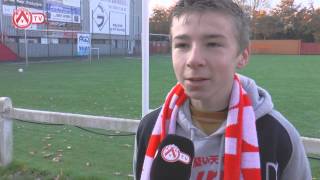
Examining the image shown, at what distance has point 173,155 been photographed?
1558mm

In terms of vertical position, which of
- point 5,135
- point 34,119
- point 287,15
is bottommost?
point 5,135

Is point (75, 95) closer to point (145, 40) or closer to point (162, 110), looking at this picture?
point (145, 40)

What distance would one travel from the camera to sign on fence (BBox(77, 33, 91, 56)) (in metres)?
41.9

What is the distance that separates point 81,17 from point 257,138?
44.4 metres

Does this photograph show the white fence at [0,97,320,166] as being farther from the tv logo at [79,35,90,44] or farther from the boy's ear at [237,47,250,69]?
the tv logo at [79,35,90,44]

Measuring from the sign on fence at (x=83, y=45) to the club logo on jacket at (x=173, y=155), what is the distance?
4086cm

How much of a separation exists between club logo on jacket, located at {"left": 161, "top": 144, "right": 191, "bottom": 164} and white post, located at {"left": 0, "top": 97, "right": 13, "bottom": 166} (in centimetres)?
479

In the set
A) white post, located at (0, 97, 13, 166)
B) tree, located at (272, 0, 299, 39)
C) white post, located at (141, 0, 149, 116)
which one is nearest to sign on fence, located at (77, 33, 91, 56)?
white post, located at (0, 97, 13, 166)

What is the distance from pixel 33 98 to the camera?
14.3 metres

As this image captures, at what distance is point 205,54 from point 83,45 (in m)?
41.4

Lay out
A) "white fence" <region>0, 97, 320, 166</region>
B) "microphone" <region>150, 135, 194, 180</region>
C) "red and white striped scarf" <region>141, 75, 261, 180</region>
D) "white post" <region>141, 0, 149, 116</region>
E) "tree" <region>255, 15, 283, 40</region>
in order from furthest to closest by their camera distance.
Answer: "tree" <region>255, 15, 283, 40</region>
"white fence" <region>0, 97, 320, 166</region>
"white post" <region>141, 0, 149, 116</region>
"red and white striped scarf" <region>141, 75, 261, 180</region>
"microphone" <region>150, 135, 194, 180</region>

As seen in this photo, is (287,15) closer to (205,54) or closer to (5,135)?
(5,135)

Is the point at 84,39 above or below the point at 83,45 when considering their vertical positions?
above

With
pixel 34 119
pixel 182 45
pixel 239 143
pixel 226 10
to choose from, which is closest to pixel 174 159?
pixel 239 143
